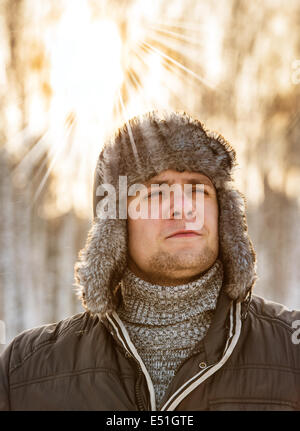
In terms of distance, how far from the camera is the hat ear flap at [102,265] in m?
1.47

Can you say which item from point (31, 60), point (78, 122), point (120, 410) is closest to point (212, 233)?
point (120, 410)

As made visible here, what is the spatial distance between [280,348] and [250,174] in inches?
183

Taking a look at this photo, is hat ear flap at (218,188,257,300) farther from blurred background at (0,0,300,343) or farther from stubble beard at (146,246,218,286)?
blurred background at (0,0,300,343)

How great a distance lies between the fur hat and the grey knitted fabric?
86mm

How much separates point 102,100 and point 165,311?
130 inches

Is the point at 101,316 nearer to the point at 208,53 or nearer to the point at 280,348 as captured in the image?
the point at 280,348

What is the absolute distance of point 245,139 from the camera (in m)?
5.66

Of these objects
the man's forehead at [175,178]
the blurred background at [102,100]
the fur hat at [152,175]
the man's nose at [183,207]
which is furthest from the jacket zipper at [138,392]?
the blurred background at [102,100]

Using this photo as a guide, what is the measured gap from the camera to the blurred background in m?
4.40

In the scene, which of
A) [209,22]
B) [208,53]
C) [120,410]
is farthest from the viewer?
[209,22]

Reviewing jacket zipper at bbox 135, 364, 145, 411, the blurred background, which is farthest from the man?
the blurred background

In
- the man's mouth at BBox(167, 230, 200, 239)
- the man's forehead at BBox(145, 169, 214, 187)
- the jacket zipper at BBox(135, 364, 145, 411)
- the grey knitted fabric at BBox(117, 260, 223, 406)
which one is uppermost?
the man's forehead at BBox(145, 169, 214, 187)

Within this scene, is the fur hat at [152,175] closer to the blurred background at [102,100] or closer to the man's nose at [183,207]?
the man's nose at [183,207]

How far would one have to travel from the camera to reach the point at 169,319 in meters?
1.46
